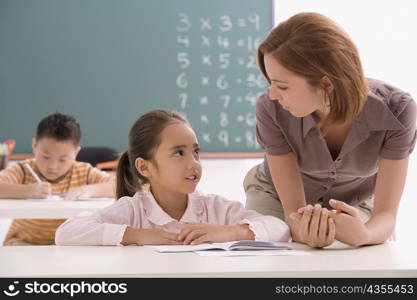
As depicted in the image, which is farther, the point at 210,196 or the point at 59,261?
the point at 210,196

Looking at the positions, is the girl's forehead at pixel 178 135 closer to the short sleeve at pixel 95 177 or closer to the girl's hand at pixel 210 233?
the girl's hand at pixel 210 233

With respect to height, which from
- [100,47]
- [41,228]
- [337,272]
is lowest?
[41,228]

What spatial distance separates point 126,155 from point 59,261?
0.95m

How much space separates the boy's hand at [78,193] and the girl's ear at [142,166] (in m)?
0.98

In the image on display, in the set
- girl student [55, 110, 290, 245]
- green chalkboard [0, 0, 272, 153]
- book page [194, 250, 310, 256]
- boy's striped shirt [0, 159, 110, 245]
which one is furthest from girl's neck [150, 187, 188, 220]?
green chalkboard [0, 0, 272, 153]

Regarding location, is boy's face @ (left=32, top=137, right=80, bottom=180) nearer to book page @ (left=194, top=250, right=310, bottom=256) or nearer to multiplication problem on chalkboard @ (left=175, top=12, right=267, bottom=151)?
multiplication problem on chalkboard @ (left=175, top=12, right=267, bottom=151)

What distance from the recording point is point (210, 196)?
2012 millimetres

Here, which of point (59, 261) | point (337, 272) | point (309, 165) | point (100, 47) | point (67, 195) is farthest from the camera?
point (100, 47)

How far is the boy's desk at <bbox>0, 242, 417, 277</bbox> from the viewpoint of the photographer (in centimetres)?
111

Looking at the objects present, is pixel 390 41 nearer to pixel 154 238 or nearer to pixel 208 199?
pixel 208 199

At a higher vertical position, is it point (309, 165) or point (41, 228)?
point (309, 165)

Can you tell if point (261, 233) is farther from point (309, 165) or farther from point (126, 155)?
point (126, 155)

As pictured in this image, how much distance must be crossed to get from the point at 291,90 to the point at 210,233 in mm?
374

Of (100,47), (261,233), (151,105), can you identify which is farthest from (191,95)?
(261,233)
